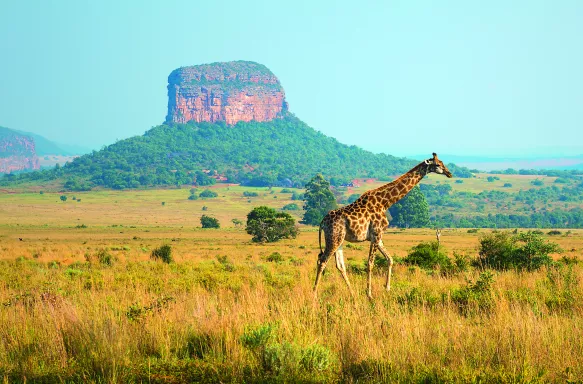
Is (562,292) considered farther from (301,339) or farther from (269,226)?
(269,226)

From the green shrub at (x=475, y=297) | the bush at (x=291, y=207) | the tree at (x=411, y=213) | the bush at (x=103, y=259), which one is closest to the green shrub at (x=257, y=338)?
the green shrub at (x=475, y=297)

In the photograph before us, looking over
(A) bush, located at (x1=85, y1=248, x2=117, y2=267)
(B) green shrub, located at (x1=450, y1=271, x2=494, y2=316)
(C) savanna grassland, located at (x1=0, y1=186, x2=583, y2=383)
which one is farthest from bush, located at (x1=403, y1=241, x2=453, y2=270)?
(A) bush, located at (x1=85, y1=248, x2=117, y2=267)

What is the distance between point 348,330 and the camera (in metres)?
7.68

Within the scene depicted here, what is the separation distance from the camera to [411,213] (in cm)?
10650

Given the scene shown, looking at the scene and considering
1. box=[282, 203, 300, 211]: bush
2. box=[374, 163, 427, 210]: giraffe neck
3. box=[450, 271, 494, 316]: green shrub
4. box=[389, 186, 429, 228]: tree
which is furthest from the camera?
box=[282, 203, 300, 211]: bush

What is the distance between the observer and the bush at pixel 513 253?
1853cm

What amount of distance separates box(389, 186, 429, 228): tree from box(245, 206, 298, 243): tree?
42.6 meters

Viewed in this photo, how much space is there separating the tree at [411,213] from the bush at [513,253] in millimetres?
A: 84833

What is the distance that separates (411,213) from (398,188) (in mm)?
95975

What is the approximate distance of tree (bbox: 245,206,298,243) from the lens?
2416 inches

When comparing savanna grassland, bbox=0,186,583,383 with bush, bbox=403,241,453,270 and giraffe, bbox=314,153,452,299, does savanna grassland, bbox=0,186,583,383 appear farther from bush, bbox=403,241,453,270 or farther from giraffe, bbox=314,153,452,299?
bush, bbox=403,241,453,270

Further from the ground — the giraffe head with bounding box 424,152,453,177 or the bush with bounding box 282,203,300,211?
the giraffe head with bounding box 424,152,453,177

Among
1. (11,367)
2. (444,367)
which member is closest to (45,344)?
(11,367)

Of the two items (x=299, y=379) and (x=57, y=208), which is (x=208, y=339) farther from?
(x=57, y=208)
